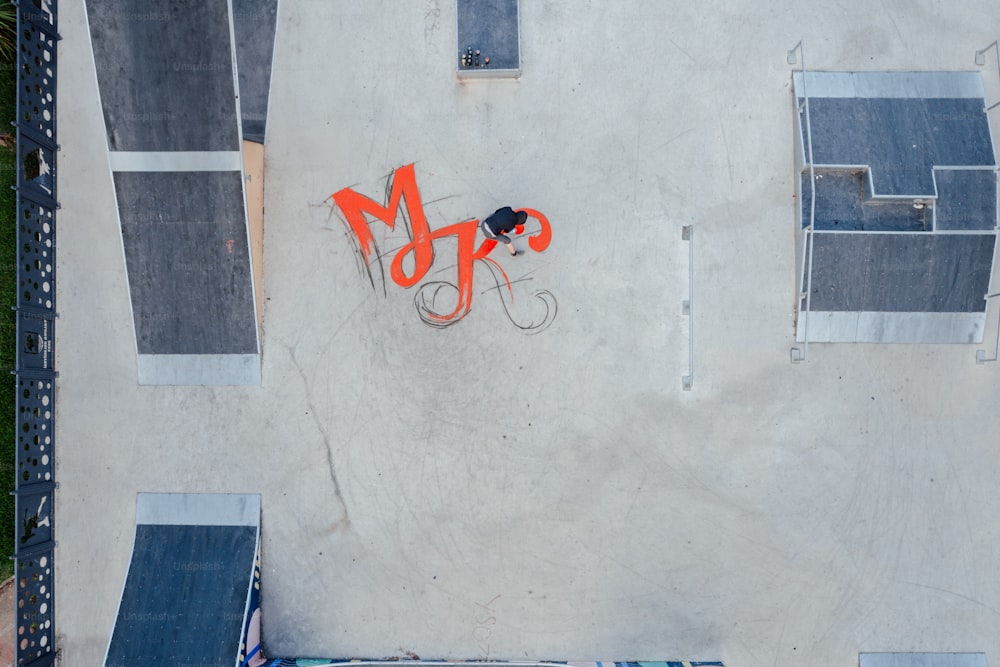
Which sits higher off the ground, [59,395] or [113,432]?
[59,395]

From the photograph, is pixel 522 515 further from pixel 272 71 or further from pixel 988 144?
pixel 988 144

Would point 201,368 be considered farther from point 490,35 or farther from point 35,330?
point 490,35

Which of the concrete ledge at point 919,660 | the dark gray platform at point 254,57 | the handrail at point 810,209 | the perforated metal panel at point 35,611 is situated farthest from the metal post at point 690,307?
the perforated metal panel at point 35,611

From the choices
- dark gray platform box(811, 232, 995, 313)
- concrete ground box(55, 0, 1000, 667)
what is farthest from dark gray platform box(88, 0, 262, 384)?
dark gray platform box(811, 232, 995, 313)

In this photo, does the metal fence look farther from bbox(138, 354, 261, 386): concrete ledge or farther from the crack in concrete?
the crack in concrete

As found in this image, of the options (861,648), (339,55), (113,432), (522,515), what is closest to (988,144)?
(861,648)

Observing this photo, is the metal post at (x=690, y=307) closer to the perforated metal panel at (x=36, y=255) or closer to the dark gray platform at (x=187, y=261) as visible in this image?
the dark gray platform at (x=187, y=261)

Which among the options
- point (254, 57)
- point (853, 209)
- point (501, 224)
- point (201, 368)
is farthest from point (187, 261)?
point (853, 209)
